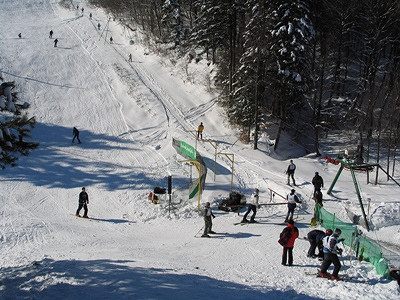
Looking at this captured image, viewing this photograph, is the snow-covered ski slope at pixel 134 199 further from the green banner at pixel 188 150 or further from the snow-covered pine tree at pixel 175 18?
the snow-covered pine tree at pixel 175 18

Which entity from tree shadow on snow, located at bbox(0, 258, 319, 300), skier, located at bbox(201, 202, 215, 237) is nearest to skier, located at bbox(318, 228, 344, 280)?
tree shadow on snow, located at bbox(0, 258, 319, 300)

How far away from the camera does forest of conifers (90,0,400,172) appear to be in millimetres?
27234

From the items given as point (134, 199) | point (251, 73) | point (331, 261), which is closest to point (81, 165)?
point (134, 199)

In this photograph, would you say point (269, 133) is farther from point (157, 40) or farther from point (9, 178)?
point (157, 40)

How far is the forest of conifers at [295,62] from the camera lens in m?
27.2

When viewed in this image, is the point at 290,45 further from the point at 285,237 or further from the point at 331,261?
the point at 331,261

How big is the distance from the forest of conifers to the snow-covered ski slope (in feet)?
11.5

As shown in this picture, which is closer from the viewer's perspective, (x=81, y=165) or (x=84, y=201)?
(x=84, y=201)

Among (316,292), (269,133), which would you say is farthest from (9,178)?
(269,133)

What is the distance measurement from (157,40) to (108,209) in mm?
35146

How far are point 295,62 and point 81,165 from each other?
16.7 m

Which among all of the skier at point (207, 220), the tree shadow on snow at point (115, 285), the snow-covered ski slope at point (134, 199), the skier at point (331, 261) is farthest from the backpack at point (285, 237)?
the skier at point (207, 220)

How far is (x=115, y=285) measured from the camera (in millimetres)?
9008

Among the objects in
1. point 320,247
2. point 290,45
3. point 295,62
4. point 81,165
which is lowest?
point 320,247
